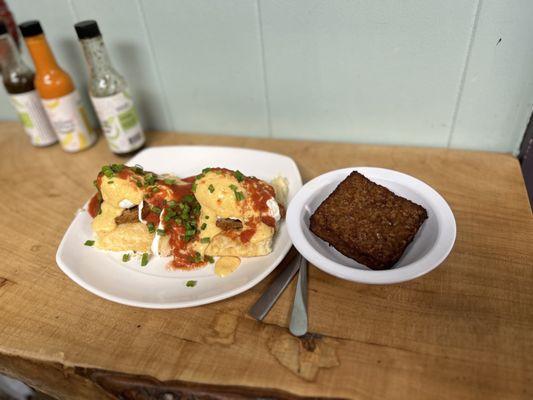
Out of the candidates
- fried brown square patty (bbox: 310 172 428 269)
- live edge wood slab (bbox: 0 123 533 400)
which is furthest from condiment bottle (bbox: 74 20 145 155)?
fried brown square patty (bbox: 310 172 428 269)

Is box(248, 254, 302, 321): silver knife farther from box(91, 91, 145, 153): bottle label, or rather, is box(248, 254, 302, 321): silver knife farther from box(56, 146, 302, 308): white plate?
box(91, 91, 145, 153): bottle label

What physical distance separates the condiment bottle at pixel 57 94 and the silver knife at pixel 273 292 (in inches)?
29.1

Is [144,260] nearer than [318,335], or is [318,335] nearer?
[318,335]

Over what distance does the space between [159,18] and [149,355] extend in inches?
30.6

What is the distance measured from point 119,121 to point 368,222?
0.68 m

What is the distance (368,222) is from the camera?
712 millimetres

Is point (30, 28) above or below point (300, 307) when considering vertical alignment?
above

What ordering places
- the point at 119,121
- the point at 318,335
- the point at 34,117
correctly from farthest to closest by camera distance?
the point at 34,117
the point at 119,121
the point at 318,335

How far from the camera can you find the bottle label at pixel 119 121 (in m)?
1.00

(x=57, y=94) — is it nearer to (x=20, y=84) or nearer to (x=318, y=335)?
(x=20, y=84)

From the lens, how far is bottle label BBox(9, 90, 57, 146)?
1.10m

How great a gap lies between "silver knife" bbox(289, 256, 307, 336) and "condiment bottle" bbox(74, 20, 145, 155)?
0.61m

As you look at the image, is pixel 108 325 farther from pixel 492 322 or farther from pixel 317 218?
pixel 492 322

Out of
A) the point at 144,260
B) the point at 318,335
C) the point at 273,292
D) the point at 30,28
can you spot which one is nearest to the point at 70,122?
the point at 30,28
